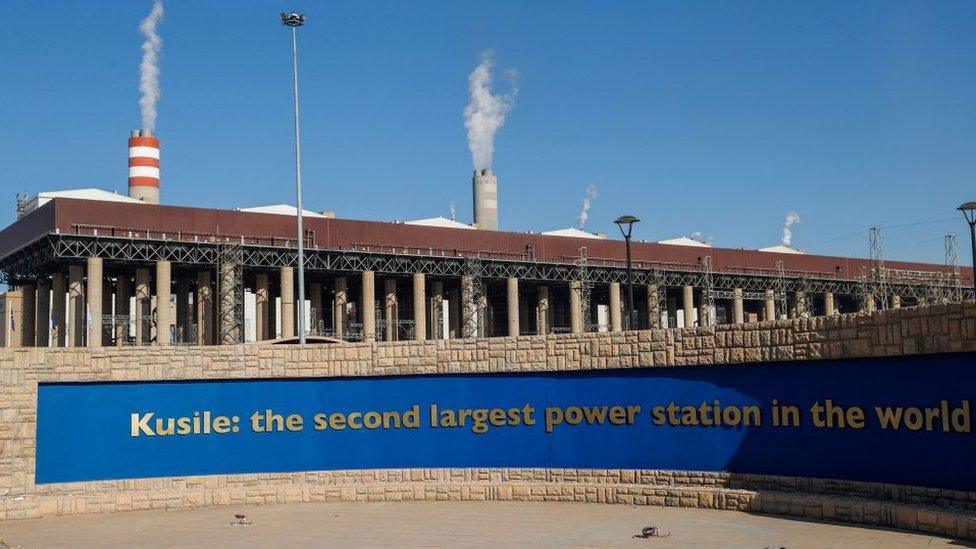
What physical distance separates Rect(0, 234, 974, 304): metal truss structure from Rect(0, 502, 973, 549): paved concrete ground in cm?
3793

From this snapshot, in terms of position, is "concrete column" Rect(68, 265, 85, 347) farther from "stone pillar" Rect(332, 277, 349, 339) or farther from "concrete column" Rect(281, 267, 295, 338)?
"stone pillar" Rect(332, 277, 349, 339)

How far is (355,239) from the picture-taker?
2505 inches

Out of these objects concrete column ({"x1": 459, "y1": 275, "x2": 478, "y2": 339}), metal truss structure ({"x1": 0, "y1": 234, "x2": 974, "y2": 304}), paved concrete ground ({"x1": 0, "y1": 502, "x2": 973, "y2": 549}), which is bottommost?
paved concrete ground ({"x1": 0, "y1": 502, "x2": 973, "y2": 549})

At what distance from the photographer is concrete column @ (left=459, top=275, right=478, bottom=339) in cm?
6606

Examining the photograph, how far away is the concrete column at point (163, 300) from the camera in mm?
55656

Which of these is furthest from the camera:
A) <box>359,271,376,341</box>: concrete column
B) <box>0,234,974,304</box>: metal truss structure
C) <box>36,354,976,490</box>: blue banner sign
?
<box>359,271,376,341</box>: concrete column

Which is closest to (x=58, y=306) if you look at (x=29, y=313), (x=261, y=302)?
(x=29, y=313)

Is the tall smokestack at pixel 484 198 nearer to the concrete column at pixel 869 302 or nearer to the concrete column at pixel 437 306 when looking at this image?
the concrete column at pixel 437 306

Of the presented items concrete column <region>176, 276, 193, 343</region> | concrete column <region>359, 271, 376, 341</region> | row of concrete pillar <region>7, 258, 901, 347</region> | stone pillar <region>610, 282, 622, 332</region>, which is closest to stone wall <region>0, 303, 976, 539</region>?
row of concrete pillar <region>7, 258, 901, 347</region>

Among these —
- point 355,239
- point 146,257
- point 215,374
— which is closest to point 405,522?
point 215,374

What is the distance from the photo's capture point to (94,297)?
5331 centimetres

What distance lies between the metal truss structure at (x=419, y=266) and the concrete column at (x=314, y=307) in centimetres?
614

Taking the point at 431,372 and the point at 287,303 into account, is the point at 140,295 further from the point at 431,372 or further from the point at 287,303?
the point at 431,372

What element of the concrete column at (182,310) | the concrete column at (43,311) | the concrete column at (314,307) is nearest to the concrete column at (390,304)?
the concrete column at (314,307)
